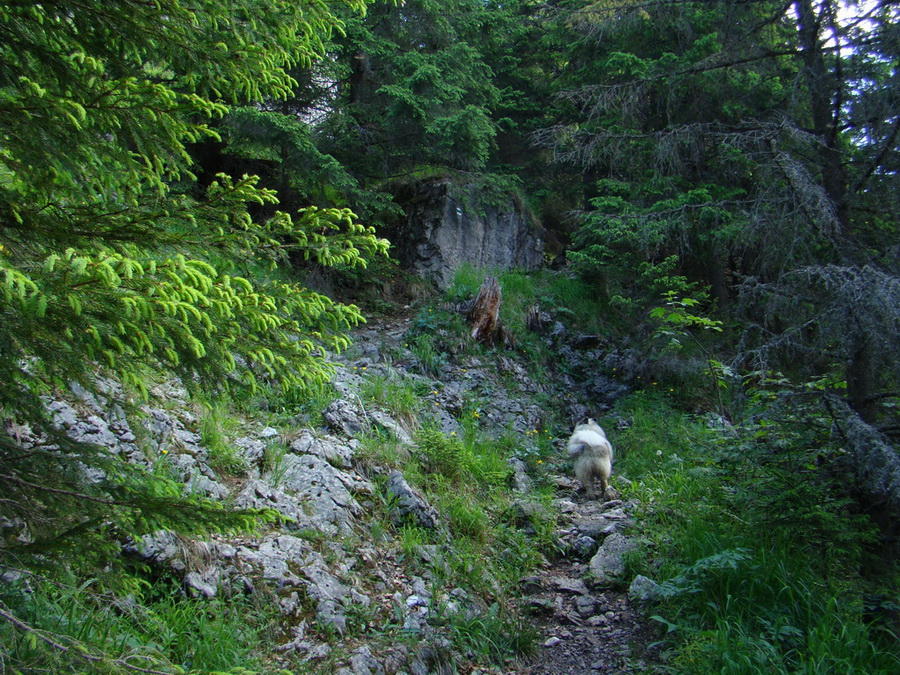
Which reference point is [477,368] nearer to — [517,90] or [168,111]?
[168,111]

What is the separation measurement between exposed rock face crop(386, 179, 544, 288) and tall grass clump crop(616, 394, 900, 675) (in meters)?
8.24

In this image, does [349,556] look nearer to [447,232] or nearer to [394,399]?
[394,399]

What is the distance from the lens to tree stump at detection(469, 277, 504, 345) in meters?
11.0

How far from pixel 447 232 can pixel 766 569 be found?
10058 millimetres

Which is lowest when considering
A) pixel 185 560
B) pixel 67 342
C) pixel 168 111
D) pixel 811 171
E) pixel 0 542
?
pixel 185 560

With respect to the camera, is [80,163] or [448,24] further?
[448,24]

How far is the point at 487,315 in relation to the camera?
36.1 feet

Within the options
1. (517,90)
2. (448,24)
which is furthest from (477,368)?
(517,90)

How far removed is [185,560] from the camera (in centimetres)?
386

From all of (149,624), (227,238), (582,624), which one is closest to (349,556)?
(149,624)

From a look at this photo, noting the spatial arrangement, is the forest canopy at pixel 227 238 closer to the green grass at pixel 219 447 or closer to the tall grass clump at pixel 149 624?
the tall grass clump at pixel 149 624

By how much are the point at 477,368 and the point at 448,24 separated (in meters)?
7.92

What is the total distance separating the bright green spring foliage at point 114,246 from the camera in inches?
89.5

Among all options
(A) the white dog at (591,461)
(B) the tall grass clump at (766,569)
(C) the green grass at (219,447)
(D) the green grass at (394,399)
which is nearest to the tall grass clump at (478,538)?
(D) the green grass at (394,399)
